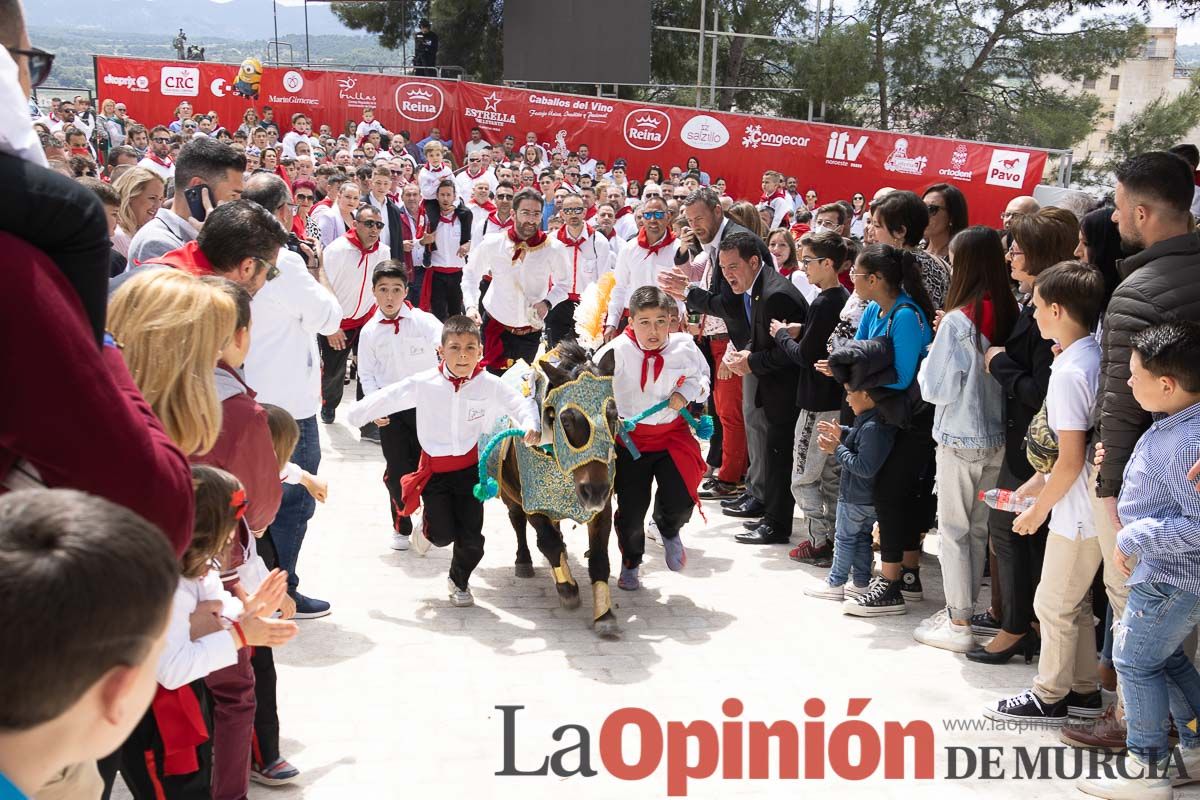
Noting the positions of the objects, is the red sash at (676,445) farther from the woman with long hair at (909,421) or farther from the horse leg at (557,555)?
the woman with long hair at (909,421)

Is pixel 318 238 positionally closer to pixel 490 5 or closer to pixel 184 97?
pixel 184 97

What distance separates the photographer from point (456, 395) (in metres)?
6.16

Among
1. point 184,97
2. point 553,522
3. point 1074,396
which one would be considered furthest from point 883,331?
point 184,97

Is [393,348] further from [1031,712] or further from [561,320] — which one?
[1031,712]

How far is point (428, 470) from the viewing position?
6180mm

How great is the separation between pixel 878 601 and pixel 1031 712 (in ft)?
4.37

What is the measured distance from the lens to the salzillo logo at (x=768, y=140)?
20.1m

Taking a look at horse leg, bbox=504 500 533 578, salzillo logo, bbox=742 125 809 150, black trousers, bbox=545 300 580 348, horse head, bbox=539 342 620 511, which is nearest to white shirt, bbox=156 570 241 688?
horse head, bbox=539 342 620 511

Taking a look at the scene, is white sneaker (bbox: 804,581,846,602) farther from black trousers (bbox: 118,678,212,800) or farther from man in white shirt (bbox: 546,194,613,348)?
man in white shirt (bbox: 546,194,613,348)

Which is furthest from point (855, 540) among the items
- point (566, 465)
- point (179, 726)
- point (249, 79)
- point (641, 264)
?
point (249, 79)

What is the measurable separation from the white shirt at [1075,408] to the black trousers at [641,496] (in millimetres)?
2320

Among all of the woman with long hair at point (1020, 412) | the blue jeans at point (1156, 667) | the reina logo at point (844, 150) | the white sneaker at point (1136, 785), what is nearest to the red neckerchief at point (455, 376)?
the woman with long hair at point (1020, 412)

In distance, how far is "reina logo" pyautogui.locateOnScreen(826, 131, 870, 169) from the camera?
63.6 ft

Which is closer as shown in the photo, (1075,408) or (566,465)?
(1075,408)
